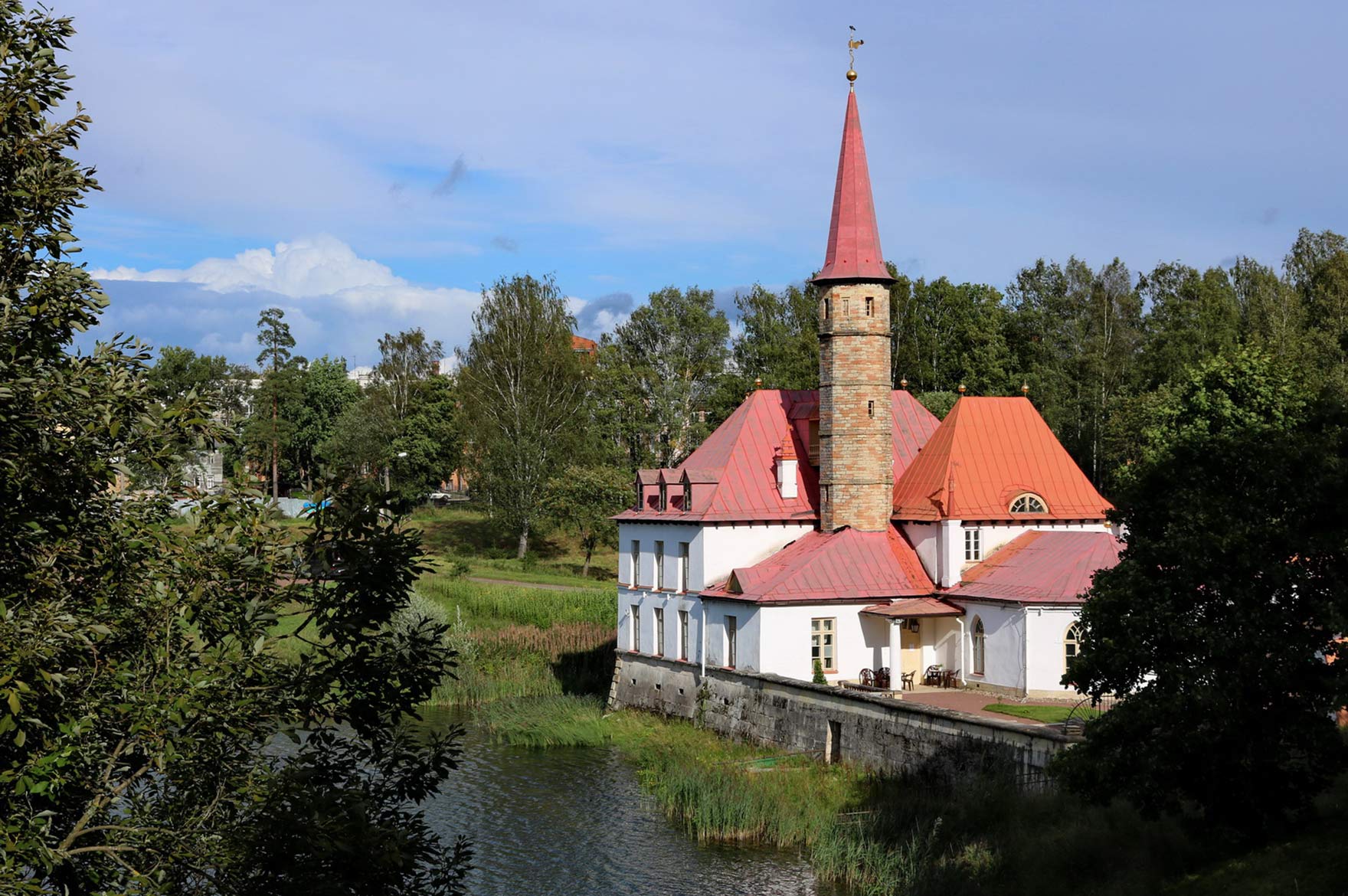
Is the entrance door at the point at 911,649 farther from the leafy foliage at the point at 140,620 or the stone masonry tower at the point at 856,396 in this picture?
the leafy foliage at the point at 140,620

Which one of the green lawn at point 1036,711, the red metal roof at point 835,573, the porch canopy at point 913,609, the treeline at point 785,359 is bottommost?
the green lawn at point 1036,711

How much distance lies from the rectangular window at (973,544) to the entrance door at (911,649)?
231 cm

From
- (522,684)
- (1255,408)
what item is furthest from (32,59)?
(1255,408)

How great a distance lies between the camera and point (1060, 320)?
74500 millimetres

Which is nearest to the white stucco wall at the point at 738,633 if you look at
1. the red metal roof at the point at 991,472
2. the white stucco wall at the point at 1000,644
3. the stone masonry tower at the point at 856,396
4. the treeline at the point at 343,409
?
the stone masonry tower at the point at 856,396

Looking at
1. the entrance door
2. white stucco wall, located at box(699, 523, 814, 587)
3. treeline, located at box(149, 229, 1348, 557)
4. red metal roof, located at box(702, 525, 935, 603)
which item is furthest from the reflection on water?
treeline, located at box(149, 229, 1348, 557)

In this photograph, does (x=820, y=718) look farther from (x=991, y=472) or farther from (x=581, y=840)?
(x=991, y=472)

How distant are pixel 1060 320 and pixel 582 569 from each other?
29.7 meters

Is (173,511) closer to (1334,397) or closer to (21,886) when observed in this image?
(21,886)

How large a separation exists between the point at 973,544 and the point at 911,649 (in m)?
3.28

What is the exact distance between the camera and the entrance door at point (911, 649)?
36.2 metres

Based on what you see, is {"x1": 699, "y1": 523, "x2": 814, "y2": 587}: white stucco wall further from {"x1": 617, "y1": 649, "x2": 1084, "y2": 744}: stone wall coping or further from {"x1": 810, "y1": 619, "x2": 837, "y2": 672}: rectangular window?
{"x1": 810, "y1": 619, "x2": 837, "y2": 672}: rectangular window

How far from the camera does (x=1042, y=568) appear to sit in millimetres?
34062

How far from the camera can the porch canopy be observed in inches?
1379
